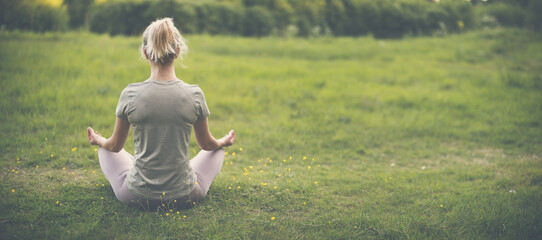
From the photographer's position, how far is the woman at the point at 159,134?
3.22 metres

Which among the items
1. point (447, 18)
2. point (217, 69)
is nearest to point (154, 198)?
point (217, 69)

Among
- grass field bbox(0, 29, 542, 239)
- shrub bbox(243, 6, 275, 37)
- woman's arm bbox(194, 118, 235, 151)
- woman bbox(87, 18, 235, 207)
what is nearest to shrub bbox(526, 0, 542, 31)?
grass field bbox(0, 29, 542, 239)

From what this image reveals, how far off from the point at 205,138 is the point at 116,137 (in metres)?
0.78

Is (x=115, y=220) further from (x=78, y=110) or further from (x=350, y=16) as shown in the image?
(x=350, y=16)

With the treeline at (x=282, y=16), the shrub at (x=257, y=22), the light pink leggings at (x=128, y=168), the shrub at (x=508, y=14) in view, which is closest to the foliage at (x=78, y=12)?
the treeline at (x=282, y=16)

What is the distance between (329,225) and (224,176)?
5.34 feet

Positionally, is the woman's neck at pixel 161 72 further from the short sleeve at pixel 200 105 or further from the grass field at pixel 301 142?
the grass field at pixel 301 142

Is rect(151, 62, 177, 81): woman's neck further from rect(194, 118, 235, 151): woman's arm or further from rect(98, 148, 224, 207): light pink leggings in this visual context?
rect(98, 148, 224, 207): light pink leggings

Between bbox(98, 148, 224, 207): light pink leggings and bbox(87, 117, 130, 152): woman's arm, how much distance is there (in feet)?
A: 0.55

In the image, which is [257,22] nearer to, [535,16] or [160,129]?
[160,129]

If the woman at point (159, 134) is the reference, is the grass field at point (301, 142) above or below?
below

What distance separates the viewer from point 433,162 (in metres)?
6.41

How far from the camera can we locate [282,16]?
1642 cm

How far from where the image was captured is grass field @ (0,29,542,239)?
154 inches
